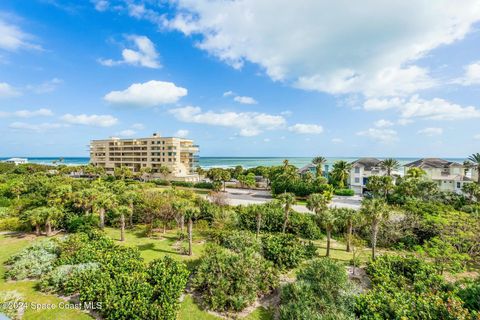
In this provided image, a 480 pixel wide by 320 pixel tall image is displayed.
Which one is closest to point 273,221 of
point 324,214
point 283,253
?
point 324,214

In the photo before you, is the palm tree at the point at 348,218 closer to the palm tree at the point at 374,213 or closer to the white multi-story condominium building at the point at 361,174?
the palm tree at the point at 374,213

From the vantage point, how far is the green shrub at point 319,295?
1154cm

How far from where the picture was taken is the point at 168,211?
2725cm

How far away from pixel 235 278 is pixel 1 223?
31721 millimetres

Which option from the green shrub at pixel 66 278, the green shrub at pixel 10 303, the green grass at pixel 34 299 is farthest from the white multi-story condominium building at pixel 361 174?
the green shrub at pixel 10 303

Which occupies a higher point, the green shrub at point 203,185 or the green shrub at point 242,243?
the green shrub at point 242,243

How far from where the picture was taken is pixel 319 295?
12.9m

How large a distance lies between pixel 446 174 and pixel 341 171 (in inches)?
893

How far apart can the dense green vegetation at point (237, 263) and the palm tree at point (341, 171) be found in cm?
2460

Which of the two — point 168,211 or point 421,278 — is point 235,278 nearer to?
point 421,278

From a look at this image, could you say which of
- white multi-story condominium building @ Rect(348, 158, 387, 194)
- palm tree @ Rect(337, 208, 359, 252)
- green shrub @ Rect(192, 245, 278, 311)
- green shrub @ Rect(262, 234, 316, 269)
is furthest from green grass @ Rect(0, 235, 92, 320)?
white multi-story condominium building @ Rect(348, 158, 387, 194)

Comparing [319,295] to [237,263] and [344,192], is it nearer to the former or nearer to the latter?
[237,263]

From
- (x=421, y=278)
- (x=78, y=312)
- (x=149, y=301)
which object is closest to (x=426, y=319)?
(x=421, y=278)

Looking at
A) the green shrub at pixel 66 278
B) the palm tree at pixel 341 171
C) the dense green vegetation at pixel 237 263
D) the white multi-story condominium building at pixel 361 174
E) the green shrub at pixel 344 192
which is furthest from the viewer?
the white multi-story condominium building at pixel 361 174
